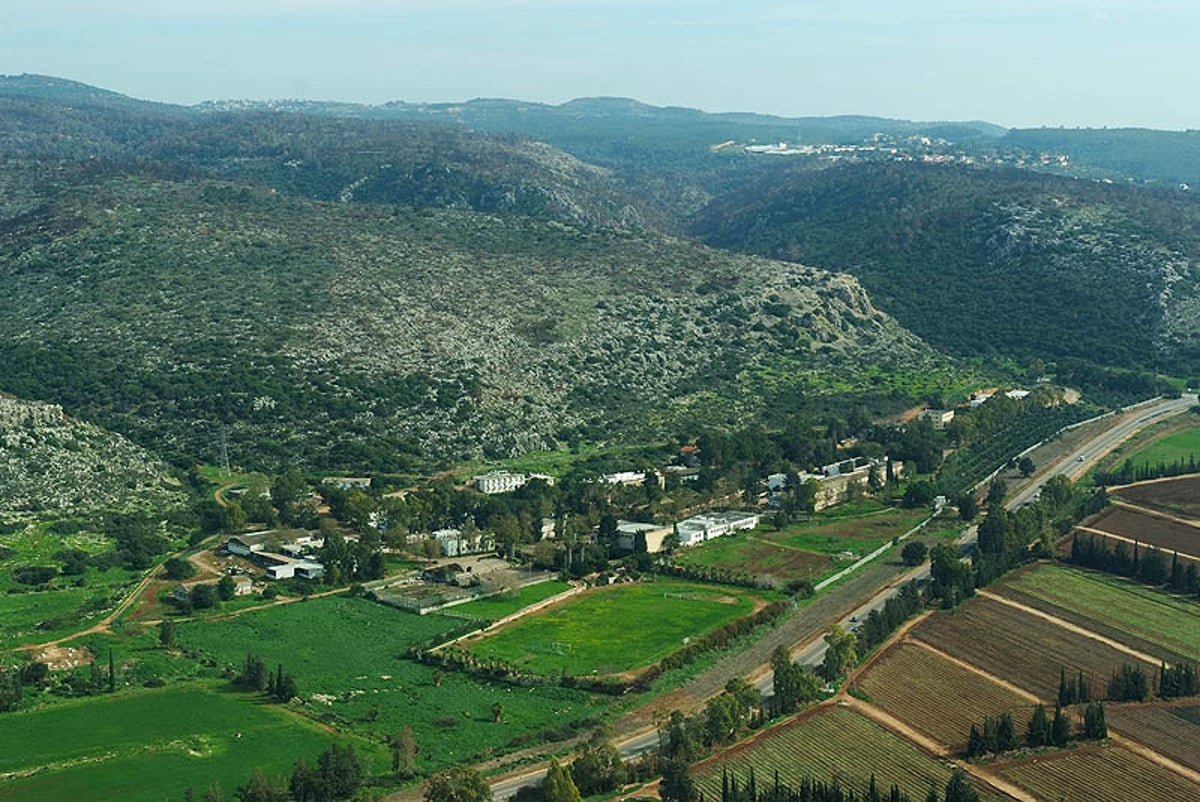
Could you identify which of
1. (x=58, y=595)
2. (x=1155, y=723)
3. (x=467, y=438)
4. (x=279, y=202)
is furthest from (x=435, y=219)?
(x=1155, y=723)

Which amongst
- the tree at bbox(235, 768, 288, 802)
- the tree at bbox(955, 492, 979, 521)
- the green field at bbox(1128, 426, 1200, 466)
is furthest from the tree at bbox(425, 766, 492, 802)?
the green field at bbox(1128, 426, 1200, 466)

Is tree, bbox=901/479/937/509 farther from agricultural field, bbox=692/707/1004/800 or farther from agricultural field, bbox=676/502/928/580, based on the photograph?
agricultural field, bbox=692/707/1004/800

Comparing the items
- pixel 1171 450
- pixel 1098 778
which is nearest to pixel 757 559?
pixel 1098 778

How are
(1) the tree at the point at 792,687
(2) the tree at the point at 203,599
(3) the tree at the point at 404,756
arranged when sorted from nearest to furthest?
(3) the tree at the point at 404,756
(1) the tree at the point at 792,687
(2) the tree at the point at 203,599

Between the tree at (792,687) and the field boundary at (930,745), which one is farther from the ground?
the tree at (792,687)

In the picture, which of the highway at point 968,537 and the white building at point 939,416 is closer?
the highway at point 968,537

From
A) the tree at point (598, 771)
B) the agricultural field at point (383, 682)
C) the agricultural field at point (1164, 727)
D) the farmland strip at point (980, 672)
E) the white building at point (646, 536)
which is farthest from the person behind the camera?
the white building at point (646, 536)

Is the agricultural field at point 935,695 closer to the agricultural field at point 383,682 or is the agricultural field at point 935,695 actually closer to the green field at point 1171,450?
the agricultural field at point 383,682

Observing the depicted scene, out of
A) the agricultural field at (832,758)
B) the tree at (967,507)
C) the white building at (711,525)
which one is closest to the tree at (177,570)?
the white building at (711,525)
